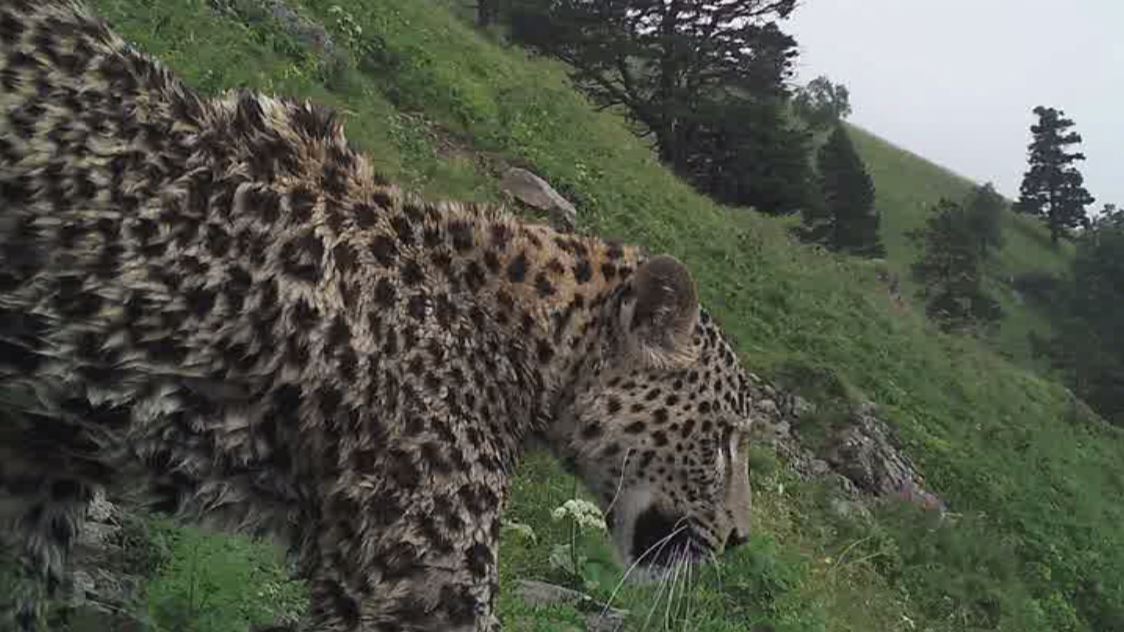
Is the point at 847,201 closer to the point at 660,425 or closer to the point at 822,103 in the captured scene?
the point at 822,103

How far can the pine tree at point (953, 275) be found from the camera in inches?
2501

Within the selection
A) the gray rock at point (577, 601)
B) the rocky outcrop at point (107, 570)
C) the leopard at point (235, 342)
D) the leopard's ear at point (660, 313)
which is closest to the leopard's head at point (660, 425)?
the leopard's ear at point (660, 313)

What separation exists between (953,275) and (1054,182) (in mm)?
38632

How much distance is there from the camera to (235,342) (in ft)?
13.7

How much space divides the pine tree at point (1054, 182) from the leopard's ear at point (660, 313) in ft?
325

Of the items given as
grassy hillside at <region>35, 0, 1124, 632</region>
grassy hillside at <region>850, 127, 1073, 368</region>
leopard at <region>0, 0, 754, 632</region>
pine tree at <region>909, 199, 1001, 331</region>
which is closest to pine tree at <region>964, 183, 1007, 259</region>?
grassy hillside at <region>850, 127, 1073, 368</region>

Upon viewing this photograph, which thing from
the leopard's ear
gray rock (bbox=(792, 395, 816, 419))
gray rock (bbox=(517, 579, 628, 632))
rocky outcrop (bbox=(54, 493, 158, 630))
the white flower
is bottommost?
gray rock (bbox=(792, 395, 816, 419))

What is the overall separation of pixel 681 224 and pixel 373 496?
848 inches

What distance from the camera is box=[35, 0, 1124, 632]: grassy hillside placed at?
8680 millimetres

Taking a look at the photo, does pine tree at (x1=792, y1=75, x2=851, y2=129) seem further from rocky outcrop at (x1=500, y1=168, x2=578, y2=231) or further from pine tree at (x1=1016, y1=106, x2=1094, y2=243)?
rocky outcrop at (x1=500, y1=168, x2=578, y2=231)

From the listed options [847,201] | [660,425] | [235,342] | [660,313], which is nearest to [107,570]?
[235,342]

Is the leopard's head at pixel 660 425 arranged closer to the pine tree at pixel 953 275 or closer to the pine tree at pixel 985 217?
the pine tree at pixel 953 275

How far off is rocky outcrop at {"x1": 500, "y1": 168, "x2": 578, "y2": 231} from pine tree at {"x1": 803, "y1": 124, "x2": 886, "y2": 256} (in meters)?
39.7

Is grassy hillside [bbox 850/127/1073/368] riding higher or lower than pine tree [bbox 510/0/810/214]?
lower
